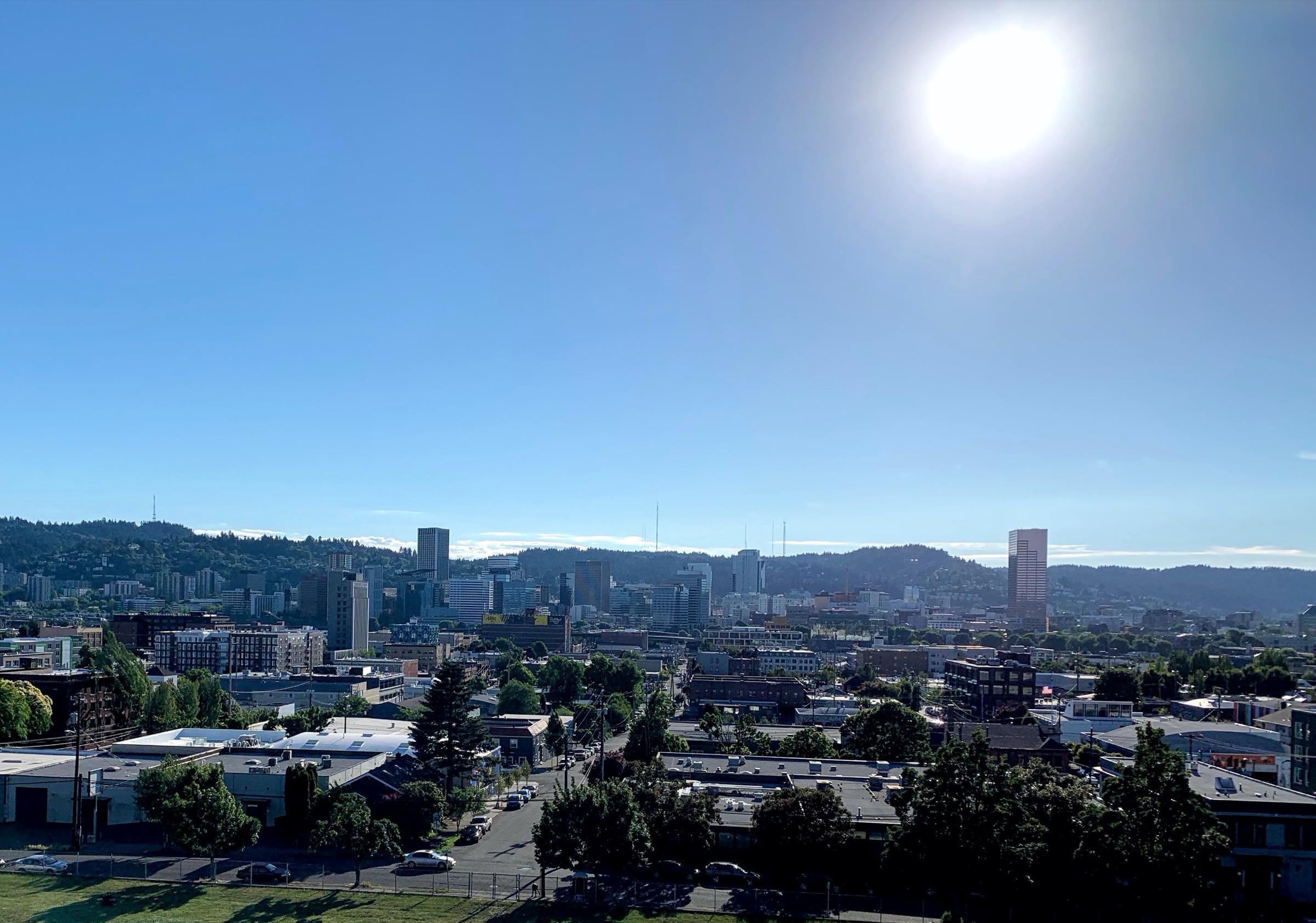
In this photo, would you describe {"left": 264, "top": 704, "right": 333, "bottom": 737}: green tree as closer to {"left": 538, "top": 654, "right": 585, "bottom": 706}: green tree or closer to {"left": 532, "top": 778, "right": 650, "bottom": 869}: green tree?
{"left": 538, "top": 654, "right": 585, "bottom": 706}: green tree

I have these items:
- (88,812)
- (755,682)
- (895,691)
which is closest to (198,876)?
(88,812)

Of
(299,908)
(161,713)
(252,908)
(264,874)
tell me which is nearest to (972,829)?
(299,908)

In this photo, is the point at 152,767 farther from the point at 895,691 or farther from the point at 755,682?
the point at 895,691

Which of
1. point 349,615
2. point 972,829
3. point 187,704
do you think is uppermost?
point 972,829

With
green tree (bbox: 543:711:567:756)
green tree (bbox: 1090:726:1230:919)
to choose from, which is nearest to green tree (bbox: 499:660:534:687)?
green tree (bbox: 543:711:567:756)

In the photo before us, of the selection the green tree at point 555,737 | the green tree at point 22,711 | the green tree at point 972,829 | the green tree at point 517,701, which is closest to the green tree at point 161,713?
the green tree at point 22,711

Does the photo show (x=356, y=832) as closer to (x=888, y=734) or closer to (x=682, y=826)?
(x=682, y=826)
